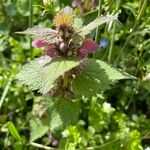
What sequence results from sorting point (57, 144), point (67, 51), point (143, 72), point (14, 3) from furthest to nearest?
point (14, 3) → point (57, 144) → point (143, 72) → point (67, 51)

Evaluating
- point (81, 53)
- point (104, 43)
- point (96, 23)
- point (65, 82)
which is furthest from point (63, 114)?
point (104, 43)

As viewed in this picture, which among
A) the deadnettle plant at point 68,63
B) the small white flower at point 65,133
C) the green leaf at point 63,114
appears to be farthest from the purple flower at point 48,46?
the small white flower at point 65,133

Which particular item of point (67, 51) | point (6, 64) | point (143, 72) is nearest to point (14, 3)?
point (6, 64)

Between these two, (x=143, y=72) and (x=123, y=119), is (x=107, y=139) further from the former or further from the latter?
(x=143, y=72)

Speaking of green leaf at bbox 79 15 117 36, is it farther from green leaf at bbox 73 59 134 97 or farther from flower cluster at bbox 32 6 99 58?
green leaf at bbox 73 59 134 97

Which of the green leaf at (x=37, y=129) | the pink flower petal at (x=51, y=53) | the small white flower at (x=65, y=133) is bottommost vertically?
the green leaf at (x=37, y=129)

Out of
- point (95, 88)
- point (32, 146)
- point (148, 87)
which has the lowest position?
point (32, 146)

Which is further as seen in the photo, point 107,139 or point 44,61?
point 107,139

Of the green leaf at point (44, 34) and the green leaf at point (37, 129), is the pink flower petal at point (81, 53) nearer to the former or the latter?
the green leaf at point (44, 34)
